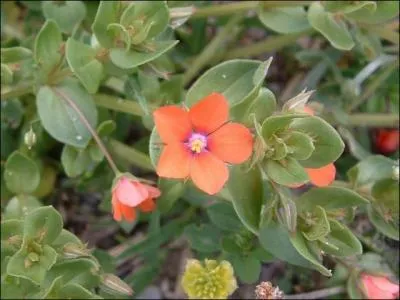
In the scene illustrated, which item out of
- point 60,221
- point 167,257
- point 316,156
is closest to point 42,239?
point 60,221

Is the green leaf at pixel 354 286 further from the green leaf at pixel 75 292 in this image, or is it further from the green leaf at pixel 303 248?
the green leaf at pixel 75 292

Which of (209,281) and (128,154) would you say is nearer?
(209,281)

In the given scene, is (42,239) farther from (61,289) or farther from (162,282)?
(162,282)

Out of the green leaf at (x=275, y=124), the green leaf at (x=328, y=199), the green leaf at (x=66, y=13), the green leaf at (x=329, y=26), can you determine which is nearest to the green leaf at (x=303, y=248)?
the green leaf at (x=328, y=199)

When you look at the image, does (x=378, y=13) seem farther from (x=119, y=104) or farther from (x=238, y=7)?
(x=119, y=104)

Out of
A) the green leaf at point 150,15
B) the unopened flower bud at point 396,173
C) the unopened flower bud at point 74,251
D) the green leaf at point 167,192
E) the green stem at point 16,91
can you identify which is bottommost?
the unopened flower bud at point 396,173

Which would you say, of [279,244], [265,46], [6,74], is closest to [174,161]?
[279,244]
